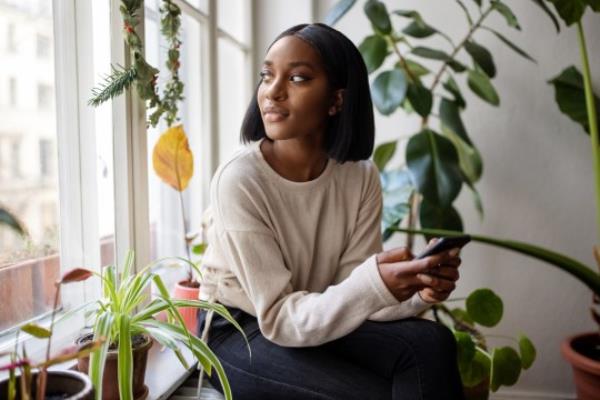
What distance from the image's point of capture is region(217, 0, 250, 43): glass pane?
2.28m

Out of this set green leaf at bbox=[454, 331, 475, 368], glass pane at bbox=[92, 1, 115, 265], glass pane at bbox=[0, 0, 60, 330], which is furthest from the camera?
green leaf at bbox=[454, 331, 475, 368]

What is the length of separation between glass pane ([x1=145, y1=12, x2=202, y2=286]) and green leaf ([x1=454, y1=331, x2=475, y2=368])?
90 centimetres

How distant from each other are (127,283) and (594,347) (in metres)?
1.75

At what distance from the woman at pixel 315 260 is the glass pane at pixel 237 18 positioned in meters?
1.13

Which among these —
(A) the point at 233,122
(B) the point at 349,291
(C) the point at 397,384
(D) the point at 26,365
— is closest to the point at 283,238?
(B) the point at 349,291

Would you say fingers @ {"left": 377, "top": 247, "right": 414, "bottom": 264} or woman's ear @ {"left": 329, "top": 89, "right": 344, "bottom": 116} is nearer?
fingers @ {"left": 377, "top": 247, "right": 414, "bottom": 264}

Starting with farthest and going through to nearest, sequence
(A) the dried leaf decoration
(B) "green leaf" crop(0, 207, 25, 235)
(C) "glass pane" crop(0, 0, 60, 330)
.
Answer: (A) the dried leaf decoration
(C) "glass pane" crop(0, 0, 60, 330)
(B) "green leaf" crop(0, 207, 25, 235)

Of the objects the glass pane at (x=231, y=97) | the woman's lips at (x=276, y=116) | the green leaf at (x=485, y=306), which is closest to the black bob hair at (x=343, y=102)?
the woman's lips at (x=276, y=116)

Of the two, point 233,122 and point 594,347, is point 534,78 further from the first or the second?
point 233,122

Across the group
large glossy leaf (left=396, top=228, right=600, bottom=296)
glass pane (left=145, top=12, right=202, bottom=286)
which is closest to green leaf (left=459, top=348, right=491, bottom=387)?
large glossy leaf (left=396, top=228, right=600, bottom=296)

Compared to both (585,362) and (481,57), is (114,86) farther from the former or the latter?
(585,362)

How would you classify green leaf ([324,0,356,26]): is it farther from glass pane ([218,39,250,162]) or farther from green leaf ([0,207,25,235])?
green leaf ([0,207,25,235])

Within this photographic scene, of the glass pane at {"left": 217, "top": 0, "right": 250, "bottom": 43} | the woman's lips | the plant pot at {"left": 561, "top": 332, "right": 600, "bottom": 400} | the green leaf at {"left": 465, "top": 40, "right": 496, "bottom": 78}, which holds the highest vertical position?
the glass pane at {"left": 217, "top": 0, "right": 250, "bottom": 43}

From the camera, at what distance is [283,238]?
1193mm
